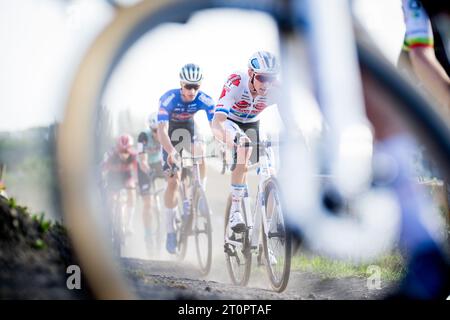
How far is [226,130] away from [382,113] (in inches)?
31.2

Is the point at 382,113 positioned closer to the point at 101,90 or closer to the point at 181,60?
the point at 181,60

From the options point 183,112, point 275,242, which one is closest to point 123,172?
point 183,112

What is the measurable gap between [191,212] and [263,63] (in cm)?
82

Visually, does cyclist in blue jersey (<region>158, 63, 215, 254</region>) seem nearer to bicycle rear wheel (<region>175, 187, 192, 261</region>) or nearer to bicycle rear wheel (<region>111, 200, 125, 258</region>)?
bicycle rear wheel (<region>175, 187, 192, 261</region>)

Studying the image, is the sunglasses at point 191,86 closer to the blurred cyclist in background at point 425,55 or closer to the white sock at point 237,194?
the white sock at point 237,194

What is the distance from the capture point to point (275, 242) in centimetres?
231

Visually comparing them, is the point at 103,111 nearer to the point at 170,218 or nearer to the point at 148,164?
the point at 148,164

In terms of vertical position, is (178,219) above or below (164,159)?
below

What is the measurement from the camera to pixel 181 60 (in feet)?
7.62

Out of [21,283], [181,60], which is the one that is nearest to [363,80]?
[181,60]

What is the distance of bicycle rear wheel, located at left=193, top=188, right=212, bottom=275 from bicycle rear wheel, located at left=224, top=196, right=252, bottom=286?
9cm

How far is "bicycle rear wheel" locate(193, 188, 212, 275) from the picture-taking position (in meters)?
2.44

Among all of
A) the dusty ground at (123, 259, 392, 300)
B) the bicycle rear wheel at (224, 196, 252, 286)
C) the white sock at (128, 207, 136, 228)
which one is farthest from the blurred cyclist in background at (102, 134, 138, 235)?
the bicycle rear wheel at (224, 196, 252, 286)

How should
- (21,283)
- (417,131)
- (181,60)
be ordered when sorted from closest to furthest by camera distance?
(21,283) → (181,60) → (417,131)
